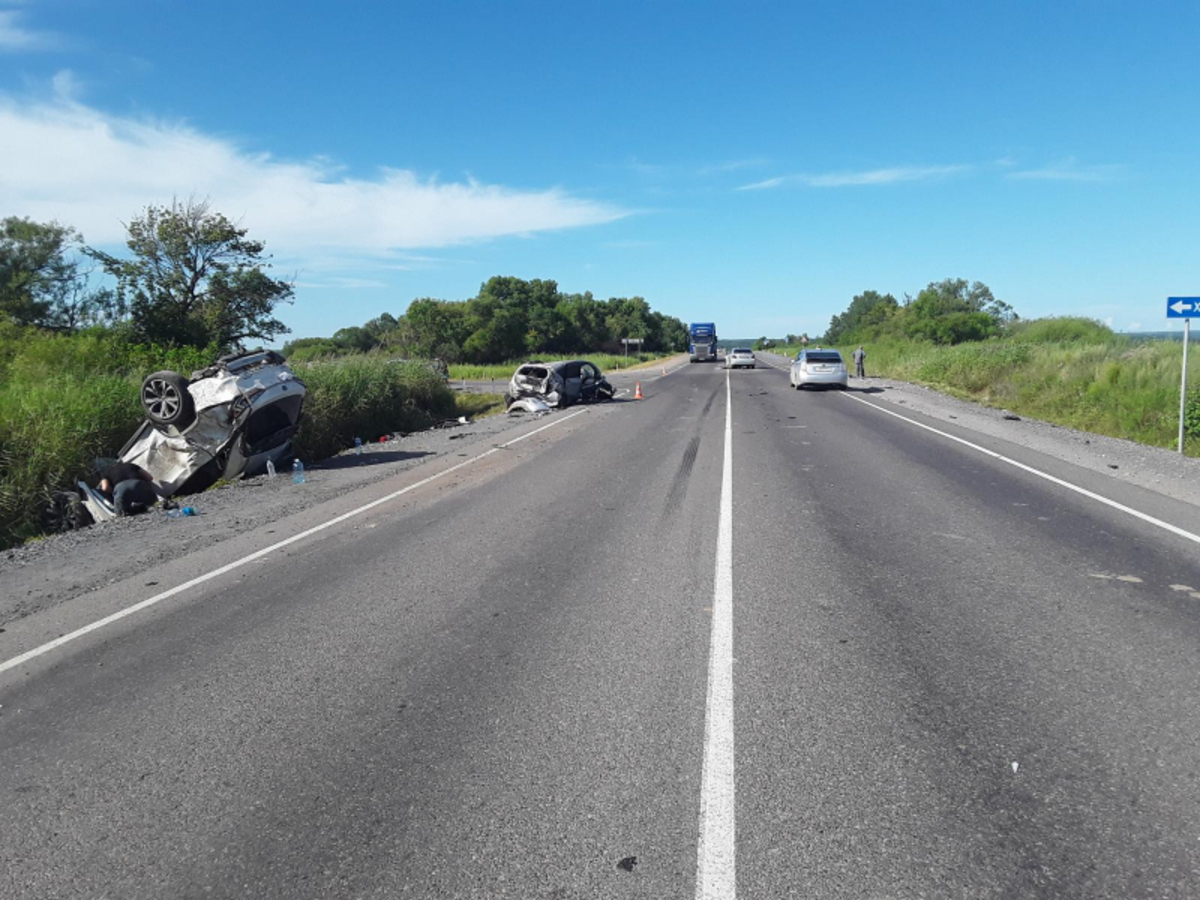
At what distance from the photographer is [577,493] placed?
1102cm

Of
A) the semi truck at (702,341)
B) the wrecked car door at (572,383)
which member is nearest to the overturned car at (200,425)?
the wrecked car door at (572,383)

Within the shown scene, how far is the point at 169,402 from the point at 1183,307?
1746 cm

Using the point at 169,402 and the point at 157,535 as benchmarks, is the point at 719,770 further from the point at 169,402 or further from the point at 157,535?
the point at 169,402

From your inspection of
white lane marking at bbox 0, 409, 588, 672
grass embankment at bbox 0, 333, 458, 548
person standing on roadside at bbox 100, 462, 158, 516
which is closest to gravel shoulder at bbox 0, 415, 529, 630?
person standing on roadside at bbox 100, 462, 158, 516

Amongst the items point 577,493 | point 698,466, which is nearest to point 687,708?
point 577,493

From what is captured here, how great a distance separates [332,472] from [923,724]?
12.2 metres

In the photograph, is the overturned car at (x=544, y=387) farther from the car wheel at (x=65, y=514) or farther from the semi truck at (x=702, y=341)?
the semi truck at (x=702, y=341)

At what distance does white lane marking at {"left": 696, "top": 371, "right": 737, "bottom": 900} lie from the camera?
9.77 feet

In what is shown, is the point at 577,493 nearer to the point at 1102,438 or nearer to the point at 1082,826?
the point at 1082,826

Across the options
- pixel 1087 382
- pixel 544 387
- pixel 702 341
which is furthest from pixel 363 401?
pixel 702 341

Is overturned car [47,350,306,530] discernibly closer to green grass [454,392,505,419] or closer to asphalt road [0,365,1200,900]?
asphalt road [0,365,1200,900]

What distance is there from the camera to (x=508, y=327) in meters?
91.1

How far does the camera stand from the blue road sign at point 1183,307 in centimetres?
1440

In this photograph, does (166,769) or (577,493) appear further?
(577,493)
